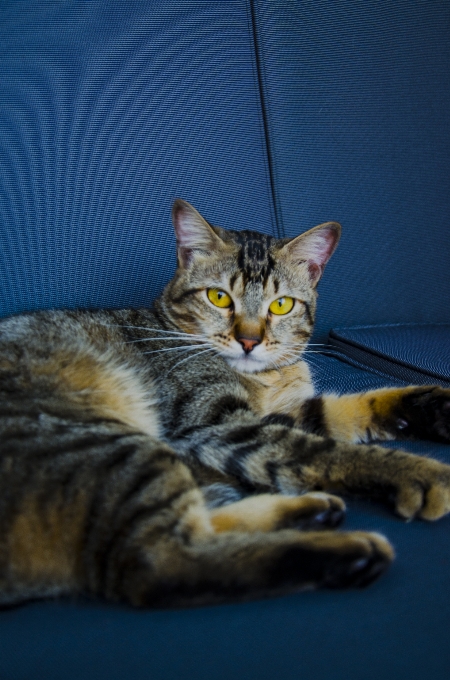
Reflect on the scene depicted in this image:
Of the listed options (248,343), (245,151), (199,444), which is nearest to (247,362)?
(248,343)

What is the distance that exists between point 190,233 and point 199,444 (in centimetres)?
59

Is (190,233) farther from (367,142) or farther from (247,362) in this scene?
(367,142)

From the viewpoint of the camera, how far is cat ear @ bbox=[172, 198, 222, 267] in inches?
59.1

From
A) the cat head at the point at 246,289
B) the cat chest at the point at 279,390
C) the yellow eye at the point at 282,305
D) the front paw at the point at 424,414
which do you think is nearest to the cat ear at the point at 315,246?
the cat head at the point at 246,289

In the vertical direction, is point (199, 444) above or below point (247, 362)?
below

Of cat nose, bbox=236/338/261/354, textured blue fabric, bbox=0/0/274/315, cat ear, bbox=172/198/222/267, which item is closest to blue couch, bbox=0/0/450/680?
textured blue fabric, bbox=0/0/274/315

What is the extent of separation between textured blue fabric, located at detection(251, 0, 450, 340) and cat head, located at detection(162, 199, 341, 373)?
502mm

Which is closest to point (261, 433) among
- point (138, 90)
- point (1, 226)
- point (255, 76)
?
point (1, 226)

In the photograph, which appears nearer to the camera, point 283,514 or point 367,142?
point 283,514

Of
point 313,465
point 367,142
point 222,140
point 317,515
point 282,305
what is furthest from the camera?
point 367,142

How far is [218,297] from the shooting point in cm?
148

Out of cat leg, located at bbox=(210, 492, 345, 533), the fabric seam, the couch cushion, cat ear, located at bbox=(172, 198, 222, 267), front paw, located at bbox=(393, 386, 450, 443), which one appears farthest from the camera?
the fabric seam

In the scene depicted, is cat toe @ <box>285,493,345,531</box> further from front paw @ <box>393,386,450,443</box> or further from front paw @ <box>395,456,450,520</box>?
front paw @ <box>393,386,450,443</box>

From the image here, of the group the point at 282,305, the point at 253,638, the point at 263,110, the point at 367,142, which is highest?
the point at 263,110
